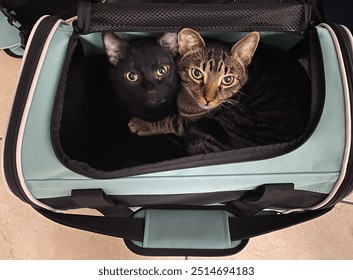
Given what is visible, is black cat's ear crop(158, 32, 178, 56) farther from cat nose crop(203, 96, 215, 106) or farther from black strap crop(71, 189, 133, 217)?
black strap crop(71, 189, 133, 217)

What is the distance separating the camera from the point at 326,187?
0.76m

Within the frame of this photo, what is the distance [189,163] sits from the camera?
0.71 meters

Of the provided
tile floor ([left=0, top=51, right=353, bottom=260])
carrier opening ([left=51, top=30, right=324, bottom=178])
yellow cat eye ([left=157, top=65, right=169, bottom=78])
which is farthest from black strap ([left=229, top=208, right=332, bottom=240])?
yellow cat eye ([left=157, top=65, right=169, bottom=78])

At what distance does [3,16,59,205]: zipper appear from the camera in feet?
2.36

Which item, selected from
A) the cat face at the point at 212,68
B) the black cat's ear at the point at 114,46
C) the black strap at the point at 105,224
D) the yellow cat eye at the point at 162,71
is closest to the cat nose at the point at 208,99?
the cat face at the point at 212,68

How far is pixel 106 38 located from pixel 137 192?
362 millimetres

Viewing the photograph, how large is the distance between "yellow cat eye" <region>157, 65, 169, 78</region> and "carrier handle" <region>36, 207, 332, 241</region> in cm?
35

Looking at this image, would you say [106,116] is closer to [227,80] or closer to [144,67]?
[144,67]

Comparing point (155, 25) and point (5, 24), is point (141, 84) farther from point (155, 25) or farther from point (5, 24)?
point (5, 24)

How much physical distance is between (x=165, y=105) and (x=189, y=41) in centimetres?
19

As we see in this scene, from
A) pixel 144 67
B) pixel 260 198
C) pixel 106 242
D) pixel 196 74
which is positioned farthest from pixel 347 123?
pixel 106 242

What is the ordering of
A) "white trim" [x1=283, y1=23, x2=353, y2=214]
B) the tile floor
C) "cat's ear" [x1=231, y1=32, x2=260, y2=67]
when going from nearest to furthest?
"white trim" [x1=283, y1=23, x2=353, y2=214], "cat's ear" [x1=231, y1=32, x2=260, y2=67], the tile floor

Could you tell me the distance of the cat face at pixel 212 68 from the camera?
87cm

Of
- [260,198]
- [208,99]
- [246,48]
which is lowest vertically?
[260,198]
